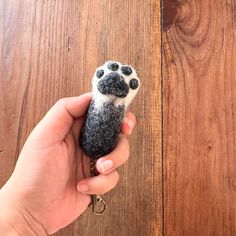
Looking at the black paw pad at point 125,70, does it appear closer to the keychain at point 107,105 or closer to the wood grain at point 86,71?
the keychain at point 107,105

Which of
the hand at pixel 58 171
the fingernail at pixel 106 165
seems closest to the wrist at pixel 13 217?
the hand at pixel 58 171

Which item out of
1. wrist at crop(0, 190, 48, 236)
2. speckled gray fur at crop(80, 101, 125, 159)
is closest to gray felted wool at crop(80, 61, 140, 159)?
speckled gray fur at crop(80, 101, 125, 159)

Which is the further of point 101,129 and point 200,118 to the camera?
point 200,118

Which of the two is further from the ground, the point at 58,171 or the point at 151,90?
the point at 151,90

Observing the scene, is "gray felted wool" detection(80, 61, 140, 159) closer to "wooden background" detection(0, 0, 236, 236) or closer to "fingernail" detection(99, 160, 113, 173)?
"fingernail" detection(99, 160, 113, 173)

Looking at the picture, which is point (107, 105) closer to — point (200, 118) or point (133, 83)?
point (133, 83)

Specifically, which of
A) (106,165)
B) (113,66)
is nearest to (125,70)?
(113,66)
